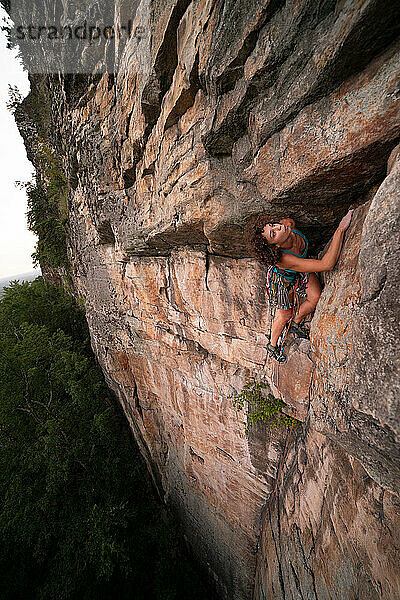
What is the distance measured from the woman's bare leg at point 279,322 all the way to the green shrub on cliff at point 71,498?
7.69 meters

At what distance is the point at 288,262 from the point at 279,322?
1016 mm

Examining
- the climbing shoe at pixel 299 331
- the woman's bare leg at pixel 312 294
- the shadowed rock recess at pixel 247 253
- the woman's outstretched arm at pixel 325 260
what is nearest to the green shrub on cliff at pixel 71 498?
the shadowed rock recess at pixel 247 253

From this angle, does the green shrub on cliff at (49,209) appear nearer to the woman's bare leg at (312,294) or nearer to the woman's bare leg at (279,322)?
the woman's bare leg at (279,322)

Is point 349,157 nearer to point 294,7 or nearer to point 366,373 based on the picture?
point 294,7

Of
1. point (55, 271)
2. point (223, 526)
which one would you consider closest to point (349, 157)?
point (223, 526)

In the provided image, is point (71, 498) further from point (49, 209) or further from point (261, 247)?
point (49, 209)

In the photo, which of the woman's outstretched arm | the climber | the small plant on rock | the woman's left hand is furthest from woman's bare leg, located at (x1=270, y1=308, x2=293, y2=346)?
the woman's left hand

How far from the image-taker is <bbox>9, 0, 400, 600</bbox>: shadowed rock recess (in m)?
1.75

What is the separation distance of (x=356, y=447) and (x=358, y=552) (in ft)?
4.90

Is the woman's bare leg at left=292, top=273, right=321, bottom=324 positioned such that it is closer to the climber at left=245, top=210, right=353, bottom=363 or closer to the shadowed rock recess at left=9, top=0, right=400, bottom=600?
the climber at left=245, top=210, right=353, bottom=363

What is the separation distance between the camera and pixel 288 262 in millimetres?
2604

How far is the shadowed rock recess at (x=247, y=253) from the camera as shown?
1.75 metres

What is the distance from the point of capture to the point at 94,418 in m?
8.73

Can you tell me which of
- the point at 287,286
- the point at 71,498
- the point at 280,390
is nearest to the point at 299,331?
the point at 287,286
